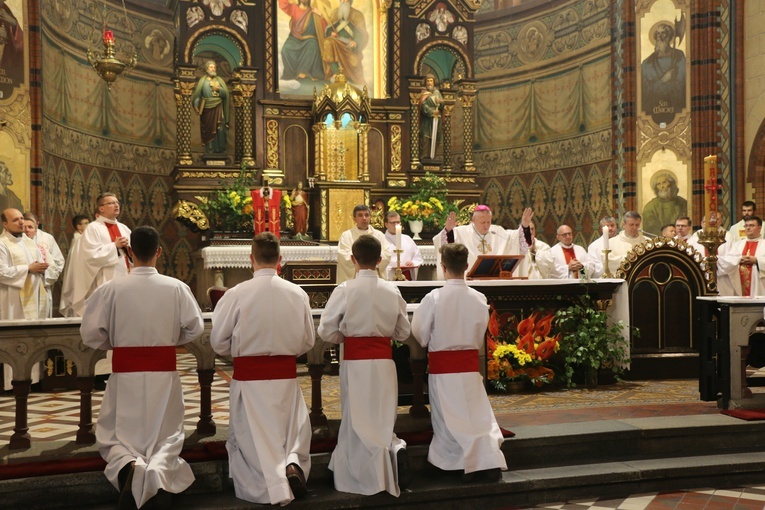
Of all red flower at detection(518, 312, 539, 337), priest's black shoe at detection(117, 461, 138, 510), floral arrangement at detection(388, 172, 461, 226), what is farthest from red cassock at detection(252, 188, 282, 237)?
priest's black shoe at detection(117, 461, 138, 510)

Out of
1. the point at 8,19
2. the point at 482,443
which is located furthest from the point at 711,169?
the point at 8,19

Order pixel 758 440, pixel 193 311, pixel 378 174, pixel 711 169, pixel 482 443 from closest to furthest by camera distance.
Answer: pixel 193 311 → pixel 482 443 → pixel 758 440 → pixel 711 169 → pixel 378 174

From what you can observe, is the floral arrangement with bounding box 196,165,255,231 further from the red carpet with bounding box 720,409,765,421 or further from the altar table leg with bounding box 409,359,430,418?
the red carpet with bounding box 720,409,765,421

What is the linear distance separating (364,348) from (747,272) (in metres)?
7.10

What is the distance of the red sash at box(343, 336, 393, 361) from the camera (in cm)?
499

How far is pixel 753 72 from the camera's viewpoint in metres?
13.4

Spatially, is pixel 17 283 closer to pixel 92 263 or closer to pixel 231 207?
pixel 92 263

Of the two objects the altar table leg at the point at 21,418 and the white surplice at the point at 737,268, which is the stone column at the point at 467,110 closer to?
the white surplice at the point at 737,268

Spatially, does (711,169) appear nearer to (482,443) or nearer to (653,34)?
(482,443)

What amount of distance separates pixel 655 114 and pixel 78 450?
11750 millimetres

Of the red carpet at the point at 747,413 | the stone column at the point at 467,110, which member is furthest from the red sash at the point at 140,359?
the stone column at the point at 467,110

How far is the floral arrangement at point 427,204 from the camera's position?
42.7 ft

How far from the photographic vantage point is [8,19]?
11031mm

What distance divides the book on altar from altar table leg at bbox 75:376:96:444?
3838 millimetres
